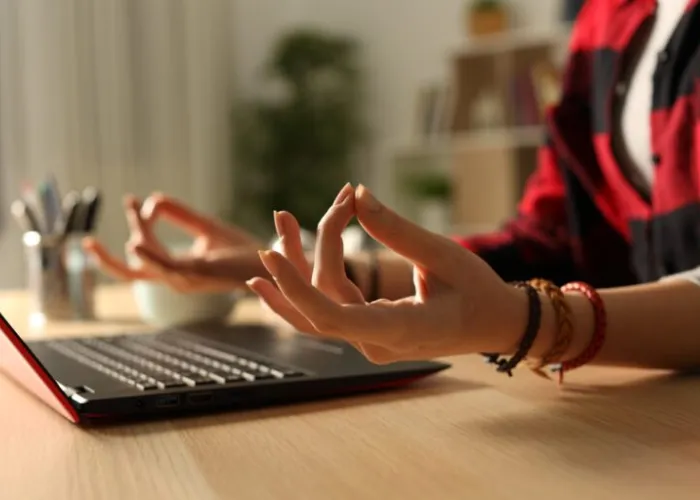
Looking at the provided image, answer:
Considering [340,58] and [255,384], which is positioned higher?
[340,58]

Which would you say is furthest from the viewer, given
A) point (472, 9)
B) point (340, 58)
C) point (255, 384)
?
point (340, 58)

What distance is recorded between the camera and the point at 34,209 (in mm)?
1221

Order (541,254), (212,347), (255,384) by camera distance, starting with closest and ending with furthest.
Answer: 1. (255,384)
2. (212,347)
3. (541,254)

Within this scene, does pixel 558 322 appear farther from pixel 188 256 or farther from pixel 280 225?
pixel 188 256

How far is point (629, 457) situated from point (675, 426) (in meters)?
0.08

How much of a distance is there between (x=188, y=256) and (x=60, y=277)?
0.86 feet

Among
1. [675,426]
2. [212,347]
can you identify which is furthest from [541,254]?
[675,426]

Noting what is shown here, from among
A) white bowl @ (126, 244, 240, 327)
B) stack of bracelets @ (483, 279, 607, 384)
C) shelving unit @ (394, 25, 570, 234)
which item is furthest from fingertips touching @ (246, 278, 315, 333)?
shelving unit @ (394, 25, 570, 234)

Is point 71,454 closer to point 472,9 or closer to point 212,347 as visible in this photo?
point 212,347

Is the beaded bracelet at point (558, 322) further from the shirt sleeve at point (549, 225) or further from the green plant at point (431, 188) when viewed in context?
the green plant at point (431, 188)

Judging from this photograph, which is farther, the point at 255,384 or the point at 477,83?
the point at 477,83

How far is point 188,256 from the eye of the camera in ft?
3.16

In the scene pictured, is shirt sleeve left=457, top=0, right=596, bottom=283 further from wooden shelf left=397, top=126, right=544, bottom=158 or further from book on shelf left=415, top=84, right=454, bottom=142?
book on shelf left=415, top=84, right=454, bottom=142

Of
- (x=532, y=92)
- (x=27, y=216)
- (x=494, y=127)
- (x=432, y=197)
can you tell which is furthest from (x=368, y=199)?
(x=432, y=197)
